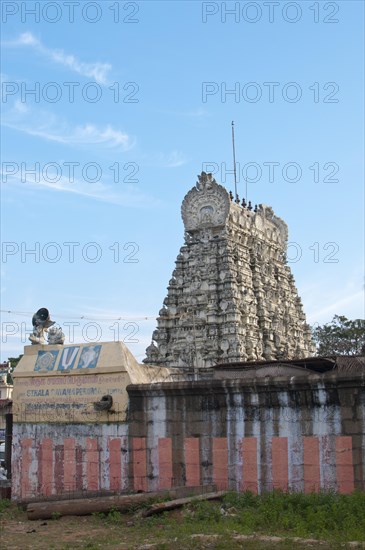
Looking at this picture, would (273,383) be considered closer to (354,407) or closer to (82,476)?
(354,407)

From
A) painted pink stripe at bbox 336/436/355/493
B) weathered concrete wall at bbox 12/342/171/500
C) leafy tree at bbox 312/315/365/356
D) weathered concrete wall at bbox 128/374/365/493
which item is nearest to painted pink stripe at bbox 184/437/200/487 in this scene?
weathered concrete wall at bbox 128/374/365/493

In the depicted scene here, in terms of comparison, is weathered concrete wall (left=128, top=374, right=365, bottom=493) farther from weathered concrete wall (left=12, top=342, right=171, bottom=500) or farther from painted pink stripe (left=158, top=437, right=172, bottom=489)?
weathered concrete wall (left=12, top=342, right=171, bottom=500)

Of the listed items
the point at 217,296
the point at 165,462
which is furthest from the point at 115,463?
the point at 217,296

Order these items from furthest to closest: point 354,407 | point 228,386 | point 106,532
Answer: point 228,386 → point 354,407 → point 106,532

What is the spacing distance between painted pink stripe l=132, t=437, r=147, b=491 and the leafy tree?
46.8m

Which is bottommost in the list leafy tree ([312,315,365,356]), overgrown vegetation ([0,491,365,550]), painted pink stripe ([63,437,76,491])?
overgrown vegetation ([0,491,365,550])

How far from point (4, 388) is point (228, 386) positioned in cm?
5583

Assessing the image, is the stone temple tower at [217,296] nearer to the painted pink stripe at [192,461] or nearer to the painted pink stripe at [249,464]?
the painted pink stripe at [192,461]

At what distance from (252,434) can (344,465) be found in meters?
2.72

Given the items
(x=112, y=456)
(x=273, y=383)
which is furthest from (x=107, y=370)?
(x=273, y=383)

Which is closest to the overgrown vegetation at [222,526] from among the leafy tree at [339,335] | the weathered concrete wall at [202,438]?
the weathered concrete wall at [202,438]

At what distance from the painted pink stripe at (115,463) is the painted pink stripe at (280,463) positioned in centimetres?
510

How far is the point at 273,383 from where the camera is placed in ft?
63.3

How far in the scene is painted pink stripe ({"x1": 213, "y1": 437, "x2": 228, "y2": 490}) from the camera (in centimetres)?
1989
